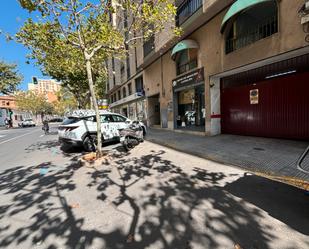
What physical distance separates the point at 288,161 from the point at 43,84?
11253cm

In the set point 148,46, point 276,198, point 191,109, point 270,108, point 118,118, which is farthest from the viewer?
point 148,46

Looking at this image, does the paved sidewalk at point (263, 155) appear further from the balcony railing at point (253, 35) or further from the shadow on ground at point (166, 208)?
the balcony railing at point (253, 35)

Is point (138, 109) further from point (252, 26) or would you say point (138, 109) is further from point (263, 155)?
point (263, 155)

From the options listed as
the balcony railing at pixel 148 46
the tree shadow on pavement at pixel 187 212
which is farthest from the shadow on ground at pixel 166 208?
the balcony railing at pixel 148 46

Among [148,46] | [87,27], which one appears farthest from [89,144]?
[148,46]

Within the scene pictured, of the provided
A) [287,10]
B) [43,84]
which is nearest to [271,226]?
[287,10]

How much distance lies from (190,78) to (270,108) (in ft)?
16.6

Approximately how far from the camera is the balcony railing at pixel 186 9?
1043cm

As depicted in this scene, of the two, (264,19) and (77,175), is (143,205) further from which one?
(264,19)

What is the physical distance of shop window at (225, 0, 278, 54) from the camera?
23.2 ft

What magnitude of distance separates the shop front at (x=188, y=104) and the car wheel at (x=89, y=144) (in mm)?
6924

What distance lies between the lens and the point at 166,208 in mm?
3266

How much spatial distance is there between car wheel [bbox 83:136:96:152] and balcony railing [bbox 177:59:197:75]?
7784mm

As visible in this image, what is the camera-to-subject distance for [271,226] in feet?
8.63
